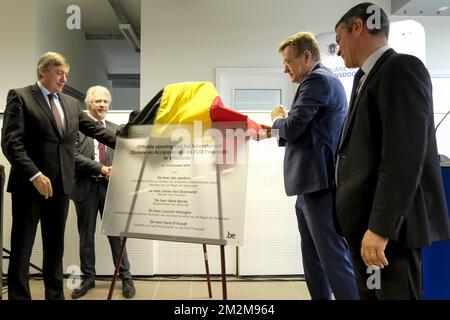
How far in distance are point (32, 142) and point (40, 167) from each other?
5.6 inches

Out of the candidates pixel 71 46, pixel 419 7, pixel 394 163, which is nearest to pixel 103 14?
pixel 71 46

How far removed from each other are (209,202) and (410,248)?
3.28ft

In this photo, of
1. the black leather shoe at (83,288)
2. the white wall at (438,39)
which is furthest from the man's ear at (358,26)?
the white wall at (438,39)

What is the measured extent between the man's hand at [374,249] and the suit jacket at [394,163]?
0.02m

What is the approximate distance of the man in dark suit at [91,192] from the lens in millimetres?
2725

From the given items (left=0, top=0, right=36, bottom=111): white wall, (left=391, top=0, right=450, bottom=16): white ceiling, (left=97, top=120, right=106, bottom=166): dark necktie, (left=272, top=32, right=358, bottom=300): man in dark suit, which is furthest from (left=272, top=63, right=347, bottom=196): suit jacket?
(left=0, top=0, right=36, bottom=111): white wall

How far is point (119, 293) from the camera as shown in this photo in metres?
2.75

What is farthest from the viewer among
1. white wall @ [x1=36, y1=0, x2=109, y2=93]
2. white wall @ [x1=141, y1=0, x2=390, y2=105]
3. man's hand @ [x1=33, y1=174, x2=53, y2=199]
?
white wall @ [x1=141, y1=0, x2=390, y2=105]

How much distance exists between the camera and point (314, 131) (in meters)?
1.82

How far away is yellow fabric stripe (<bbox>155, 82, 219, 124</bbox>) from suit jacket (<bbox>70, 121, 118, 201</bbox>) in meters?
0.89

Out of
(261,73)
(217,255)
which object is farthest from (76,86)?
(217,255)

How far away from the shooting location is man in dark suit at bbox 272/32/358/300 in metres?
1.71
